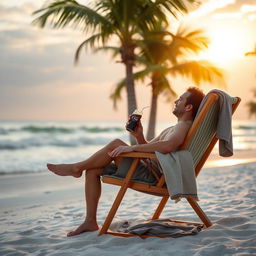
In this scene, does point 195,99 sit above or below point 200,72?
below

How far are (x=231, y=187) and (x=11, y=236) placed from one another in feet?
10.6

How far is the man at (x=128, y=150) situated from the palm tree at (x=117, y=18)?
1001 cm

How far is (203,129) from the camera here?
10.6 ft

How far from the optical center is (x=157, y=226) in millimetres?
3367

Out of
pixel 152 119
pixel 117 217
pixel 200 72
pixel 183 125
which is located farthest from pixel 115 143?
pixel 152 119

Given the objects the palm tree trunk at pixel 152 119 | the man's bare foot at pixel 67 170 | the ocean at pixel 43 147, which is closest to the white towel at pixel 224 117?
the man's bare foot at pixel 67 170

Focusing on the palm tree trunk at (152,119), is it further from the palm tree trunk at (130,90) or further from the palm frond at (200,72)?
the palm tree trunk at (130,90)

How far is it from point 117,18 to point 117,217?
1064cm

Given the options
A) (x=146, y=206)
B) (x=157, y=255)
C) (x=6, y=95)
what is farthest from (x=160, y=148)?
(x=6, y=95)

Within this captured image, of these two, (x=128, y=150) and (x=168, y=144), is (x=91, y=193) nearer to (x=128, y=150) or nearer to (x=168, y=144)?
(x=128, y=150)

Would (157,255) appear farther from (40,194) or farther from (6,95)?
(6,95)

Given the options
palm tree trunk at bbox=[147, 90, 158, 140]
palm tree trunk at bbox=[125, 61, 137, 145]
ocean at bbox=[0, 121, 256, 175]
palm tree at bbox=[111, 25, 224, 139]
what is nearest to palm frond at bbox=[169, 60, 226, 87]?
palm tree at bbox=[111, 25, 224, 139]

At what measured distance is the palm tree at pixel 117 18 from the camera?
509 inches

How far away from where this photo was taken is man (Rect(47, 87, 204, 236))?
3.18m
